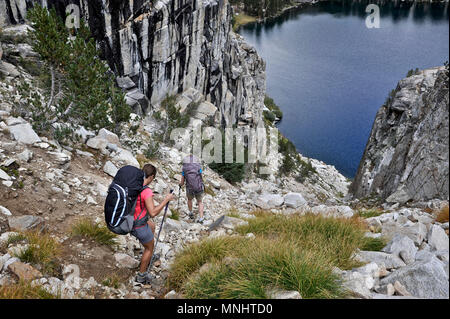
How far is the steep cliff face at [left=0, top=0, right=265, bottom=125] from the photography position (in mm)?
20562

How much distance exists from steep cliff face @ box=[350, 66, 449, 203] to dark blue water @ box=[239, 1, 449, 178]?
82.7 feet

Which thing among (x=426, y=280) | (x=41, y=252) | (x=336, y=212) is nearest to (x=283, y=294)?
(x=426, y=280)

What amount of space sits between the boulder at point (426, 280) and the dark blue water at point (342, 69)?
42371 millimetres

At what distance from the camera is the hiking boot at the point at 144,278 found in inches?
192

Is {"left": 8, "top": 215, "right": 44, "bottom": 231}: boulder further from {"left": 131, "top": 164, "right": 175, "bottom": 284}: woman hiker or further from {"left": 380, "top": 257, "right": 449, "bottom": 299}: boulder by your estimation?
{"left": 380, "top": 257, "right": 449, "bottom": 299}: boulder

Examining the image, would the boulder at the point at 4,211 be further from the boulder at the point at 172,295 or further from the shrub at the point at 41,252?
the boulder at the point at 172,295

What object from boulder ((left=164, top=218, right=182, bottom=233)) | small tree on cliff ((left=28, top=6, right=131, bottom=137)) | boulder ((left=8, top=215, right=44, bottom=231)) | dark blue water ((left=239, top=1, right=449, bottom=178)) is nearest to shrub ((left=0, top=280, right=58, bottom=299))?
boulder ((left=8, top=215, right=44, bottom=231))

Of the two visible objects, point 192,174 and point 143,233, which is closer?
point 143,233

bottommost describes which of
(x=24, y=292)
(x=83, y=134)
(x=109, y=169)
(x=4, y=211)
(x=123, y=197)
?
(x=109, y=169)

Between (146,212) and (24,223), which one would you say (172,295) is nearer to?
(146,212)

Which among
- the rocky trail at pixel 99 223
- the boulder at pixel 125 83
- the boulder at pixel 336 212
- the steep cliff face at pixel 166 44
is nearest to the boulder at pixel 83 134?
the rocky trail at pixel 99 223

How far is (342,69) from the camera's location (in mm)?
60406

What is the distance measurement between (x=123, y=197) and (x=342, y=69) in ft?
211
